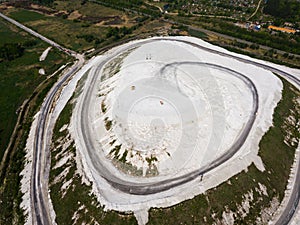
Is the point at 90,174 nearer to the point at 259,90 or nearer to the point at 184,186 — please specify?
the point at 184,186

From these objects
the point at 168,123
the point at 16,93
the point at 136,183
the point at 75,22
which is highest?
the point at 168,123

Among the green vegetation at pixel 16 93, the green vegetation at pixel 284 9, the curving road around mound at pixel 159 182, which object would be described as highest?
the green vegetation at pixel 284 9

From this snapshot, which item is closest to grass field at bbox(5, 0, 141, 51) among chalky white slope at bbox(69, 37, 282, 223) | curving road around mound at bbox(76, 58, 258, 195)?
chalky white slope at bbox(69, 37, 282, 223)

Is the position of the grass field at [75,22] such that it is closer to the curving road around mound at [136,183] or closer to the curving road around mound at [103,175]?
the curving road around mound at [103,175]

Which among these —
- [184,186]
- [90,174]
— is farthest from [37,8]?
[184,186]

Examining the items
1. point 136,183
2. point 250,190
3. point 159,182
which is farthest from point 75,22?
point 250,190

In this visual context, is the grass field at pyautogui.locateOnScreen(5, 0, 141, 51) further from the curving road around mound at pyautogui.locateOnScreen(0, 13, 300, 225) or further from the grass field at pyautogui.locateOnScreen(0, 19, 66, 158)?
the curving road around mound at pyautogui.locateOnScreen(0, 13, 300, 225)

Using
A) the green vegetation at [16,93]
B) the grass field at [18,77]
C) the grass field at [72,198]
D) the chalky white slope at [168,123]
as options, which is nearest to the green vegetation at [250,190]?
the chalky white slope at [168,123]

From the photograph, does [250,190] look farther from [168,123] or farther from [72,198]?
[72,198]
